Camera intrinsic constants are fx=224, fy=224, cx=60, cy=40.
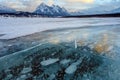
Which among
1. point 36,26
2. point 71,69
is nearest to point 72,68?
point 71,69

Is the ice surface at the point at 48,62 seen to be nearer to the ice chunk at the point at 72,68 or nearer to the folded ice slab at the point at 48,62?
the folded ice slab at the point at 48,62

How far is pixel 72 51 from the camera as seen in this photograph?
5363mm

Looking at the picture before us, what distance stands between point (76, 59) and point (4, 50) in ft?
7.56

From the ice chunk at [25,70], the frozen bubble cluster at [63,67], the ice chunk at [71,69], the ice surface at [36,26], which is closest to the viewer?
the frozen bubble cluster at [63,67]

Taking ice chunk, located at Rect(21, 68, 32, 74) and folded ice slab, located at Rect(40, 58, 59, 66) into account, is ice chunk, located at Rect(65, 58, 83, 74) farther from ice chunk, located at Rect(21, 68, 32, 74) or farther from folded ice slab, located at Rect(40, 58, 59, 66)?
ice chunk, located at Rect(21, 68, 32, 74)

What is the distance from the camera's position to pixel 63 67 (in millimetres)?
4438

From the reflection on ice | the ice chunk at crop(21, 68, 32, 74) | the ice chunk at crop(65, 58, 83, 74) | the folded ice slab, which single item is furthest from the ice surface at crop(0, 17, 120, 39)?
the ice chunk at crop(65, 58, 83, 74)

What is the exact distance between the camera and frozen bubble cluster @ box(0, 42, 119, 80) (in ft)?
13.4

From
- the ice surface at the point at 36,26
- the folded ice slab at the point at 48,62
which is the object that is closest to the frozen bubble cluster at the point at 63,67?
the folded ice slab at the point at 48,62

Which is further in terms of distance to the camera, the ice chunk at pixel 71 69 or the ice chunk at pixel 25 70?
the ice chunk at pixel 25 70

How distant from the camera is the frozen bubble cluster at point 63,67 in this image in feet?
13.4

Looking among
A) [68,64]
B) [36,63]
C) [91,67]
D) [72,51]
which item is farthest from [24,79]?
[72,51]

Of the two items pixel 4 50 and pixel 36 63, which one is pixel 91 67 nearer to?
pixel 36 63

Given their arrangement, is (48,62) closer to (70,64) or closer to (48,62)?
(48,62)
